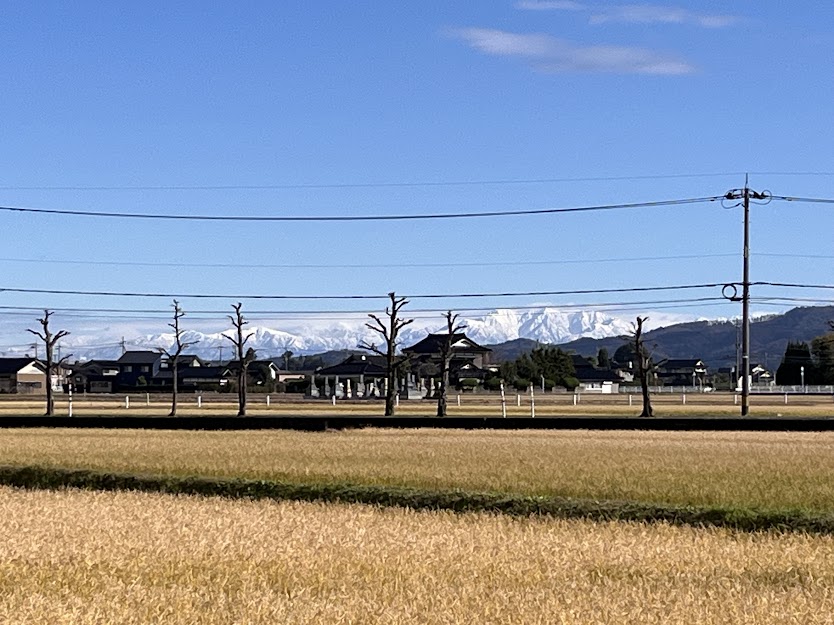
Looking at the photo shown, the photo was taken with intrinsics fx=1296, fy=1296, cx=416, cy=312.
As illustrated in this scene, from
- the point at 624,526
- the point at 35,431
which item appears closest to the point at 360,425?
the point at 35,431

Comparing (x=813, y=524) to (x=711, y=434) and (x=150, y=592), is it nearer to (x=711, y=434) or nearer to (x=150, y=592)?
(x=150, y=592)

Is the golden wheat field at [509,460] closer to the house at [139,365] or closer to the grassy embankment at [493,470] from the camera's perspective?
the grassy embankment at [493,470]

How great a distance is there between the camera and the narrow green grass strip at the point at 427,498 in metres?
19.4

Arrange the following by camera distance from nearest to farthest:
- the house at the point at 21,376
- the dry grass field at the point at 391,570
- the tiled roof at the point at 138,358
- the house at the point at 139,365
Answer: the dry grass field at the point at 391,570 < the house at the point at 21,376 < the house at the point at 139,365 < the tiled roof at the point at 138,358

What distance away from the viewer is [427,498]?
2247 centimetres

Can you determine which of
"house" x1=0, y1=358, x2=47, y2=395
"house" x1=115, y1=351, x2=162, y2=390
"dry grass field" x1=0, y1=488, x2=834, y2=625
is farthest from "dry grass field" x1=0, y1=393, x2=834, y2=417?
"house" x1=115, y1=351, x2=162, y2=390

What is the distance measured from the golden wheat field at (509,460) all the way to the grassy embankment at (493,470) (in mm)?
44

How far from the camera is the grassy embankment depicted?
21328 millimetres

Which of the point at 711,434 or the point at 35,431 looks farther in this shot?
the point at 35,431

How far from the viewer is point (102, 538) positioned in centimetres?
1661

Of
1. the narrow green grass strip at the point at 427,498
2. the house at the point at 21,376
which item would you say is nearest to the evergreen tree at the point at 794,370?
the house at the point at 21,376

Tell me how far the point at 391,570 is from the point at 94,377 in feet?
549

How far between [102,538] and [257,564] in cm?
325

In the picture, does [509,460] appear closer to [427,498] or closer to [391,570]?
[427,498]
